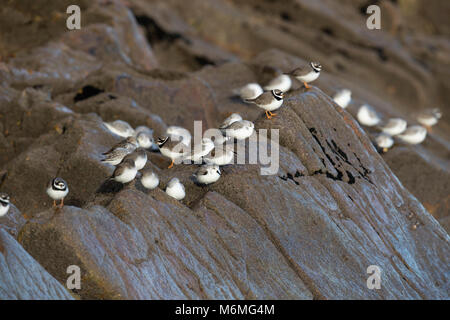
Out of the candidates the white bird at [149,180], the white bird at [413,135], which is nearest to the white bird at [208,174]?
the white bird at [149,180]

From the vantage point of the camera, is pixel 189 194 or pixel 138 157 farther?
pixel 138 157

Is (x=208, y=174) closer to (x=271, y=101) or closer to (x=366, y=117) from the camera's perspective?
(x=271, y=101)

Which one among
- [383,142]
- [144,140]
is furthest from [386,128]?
[144,140]

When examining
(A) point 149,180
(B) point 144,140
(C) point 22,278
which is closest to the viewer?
(C) point 22,278

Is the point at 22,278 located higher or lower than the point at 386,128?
lower

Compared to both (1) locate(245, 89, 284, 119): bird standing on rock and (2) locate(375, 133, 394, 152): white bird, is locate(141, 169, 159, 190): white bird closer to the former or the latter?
(1) locate(245, 89, 284, 119): bird standing on rock

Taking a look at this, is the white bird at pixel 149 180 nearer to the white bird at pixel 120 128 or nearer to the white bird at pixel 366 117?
the white bird at pixel 120 128

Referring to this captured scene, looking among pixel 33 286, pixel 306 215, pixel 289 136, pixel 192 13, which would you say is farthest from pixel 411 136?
pixel 192 13

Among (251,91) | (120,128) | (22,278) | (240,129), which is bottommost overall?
(22,278)
